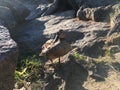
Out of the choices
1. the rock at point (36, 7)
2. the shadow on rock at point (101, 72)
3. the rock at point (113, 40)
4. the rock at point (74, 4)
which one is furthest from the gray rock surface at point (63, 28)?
the shadow on rock at point (101, 72)

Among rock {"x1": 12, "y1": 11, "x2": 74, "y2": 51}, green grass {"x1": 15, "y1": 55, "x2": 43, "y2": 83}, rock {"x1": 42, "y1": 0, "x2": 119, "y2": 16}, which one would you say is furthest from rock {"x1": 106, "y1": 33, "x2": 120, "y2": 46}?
rock {"x1": 42, "y1": 0, "x2": 119, "y2": 16}

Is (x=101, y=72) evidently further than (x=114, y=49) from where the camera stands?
No

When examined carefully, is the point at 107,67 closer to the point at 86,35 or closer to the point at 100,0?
the point at 86,35

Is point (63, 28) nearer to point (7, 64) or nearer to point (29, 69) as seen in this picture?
point (29, 69)

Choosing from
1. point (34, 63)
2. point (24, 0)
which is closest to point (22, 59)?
point (34, 63)

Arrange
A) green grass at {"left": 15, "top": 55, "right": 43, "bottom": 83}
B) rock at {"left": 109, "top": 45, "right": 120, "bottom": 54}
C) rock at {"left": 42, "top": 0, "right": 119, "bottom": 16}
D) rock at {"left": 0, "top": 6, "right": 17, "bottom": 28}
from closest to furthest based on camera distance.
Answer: green grass at {"left": 15, "top": 55, "right": 43, "bottom": 83} < rock at {"left": 109, "top": 45, "right": 120, "bottom": 54} < rock at {"left": 0, "top": 6, "right": 17, "bottom": 28} < rock at {"left": 42, "top": 0, "right": 119, "bottom": 16}

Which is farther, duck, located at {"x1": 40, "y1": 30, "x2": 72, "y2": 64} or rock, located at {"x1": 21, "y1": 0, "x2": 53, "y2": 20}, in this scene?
rock, located at {"x1": 21, "y1": 0, "x2": 53, "y2": 20}

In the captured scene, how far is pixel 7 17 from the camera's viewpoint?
12.7 m

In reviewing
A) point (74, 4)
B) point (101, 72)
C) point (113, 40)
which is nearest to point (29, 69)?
point (101, 72)

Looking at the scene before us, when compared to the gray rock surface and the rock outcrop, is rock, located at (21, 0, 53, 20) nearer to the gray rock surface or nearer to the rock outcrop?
the rock outcrop

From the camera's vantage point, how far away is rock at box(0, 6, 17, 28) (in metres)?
12.3

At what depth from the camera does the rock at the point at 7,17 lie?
12.3m

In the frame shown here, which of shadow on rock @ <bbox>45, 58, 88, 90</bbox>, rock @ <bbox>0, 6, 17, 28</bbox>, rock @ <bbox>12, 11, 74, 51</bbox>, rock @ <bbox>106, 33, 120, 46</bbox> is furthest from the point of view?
rock @ <bbox>0, 6, 17, 28</bbox>

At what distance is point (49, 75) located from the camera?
866 cm
